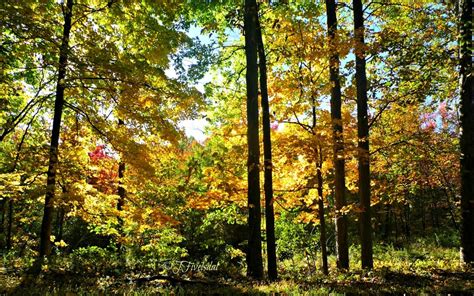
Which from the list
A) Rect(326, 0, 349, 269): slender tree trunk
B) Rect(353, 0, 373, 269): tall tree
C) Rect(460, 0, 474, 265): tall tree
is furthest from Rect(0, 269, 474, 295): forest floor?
Rect(326, 0, 349, 269): slender tree trunk

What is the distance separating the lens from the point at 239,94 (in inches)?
551

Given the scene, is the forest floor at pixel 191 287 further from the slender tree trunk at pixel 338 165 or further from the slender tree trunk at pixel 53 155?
the slender tree trunk at pixel 338 165

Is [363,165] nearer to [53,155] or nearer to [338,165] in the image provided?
[338,165]

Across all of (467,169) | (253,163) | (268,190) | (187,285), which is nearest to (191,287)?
(187,285)

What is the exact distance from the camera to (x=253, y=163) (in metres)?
9.56

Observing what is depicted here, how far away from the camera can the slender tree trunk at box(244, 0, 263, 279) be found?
945 cm

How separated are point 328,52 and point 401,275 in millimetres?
6541

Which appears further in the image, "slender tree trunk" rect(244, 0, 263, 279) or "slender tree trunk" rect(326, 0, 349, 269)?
"slender tree trunk" rect(326, 0, 349, 269)

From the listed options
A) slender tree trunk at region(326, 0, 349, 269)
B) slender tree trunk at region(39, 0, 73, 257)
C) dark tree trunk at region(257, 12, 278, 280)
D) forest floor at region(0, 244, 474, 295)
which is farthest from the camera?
slender tree trunk at region(326, 0, 349, 269)

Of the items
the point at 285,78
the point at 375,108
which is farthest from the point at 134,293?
the point at 375,108

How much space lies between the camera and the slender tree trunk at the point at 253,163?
9453 millimetres

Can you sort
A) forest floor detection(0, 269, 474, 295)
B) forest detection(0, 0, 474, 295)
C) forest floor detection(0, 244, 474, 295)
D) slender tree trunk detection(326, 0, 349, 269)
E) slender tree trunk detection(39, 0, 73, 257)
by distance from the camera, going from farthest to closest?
slender tree trunk detection(326, 0, 349, 269) → slender tree trunk detection(39, 0, 73, 257) → forest detection(0, 0, 474, 295) → forest floor detection(0, 244, 474, 295) → forest floor detection(0, 269, 474, 295)

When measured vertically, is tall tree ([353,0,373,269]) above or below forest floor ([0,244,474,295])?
above

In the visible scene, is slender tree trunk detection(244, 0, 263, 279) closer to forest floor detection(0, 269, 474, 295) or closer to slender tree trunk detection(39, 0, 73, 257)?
forest floor detection(0, 269, 474, 295)
